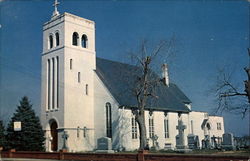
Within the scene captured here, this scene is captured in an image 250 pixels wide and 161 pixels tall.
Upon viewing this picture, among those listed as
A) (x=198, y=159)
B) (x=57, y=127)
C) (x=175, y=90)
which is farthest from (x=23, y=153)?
(x=175, y=90)

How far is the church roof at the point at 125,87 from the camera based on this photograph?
103 ft

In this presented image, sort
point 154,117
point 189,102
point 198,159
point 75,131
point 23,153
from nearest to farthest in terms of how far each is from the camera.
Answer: point 198,159 < point 23,153 < point 75,131 < point 154,117 < point 189,102

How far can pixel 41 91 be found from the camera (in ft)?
106

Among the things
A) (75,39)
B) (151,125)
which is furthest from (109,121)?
(75,39)

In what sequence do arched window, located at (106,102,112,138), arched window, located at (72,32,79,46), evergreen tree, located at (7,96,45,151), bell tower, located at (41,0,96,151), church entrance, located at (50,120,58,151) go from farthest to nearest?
1. arched window, located at (72,32,79,46)
2. church entrance, located at (50,120,58,151)
3. arched window, located at (106,102,112,138)
4. bell tower, located at (41,0,96,151)
5. evergreen tree, located at (7,96,45,151)

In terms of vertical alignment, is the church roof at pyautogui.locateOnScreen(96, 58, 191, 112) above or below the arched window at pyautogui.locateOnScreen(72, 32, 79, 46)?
below

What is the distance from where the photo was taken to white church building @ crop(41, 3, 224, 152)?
30188mm

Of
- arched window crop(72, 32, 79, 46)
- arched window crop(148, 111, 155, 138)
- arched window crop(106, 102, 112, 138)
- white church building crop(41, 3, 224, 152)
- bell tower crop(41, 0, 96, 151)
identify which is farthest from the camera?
arched window crop(148, 111, 155, 138)

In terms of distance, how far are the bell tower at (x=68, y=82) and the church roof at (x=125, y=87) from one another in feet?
6.06

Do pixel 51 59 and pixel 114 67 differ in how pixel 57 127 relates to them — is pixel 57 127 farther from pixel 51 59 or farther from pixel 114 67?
pixel 114 67

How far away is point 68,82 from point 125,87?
6.69m

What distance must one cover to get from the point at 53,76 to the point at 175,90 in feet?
68.2

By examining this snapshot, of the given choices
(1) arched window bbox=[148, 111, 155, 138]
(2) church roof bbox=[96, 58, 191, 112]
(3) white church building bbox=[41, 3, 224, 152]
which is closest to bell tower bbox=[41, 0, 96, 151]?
(3) white church building bbox=[41, 3, 224, 152]

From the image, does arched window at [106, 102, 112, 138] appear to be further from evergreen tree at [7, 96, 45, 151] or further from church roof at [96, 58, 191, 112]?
evergreen tree at [7, 96, 45, 151]
